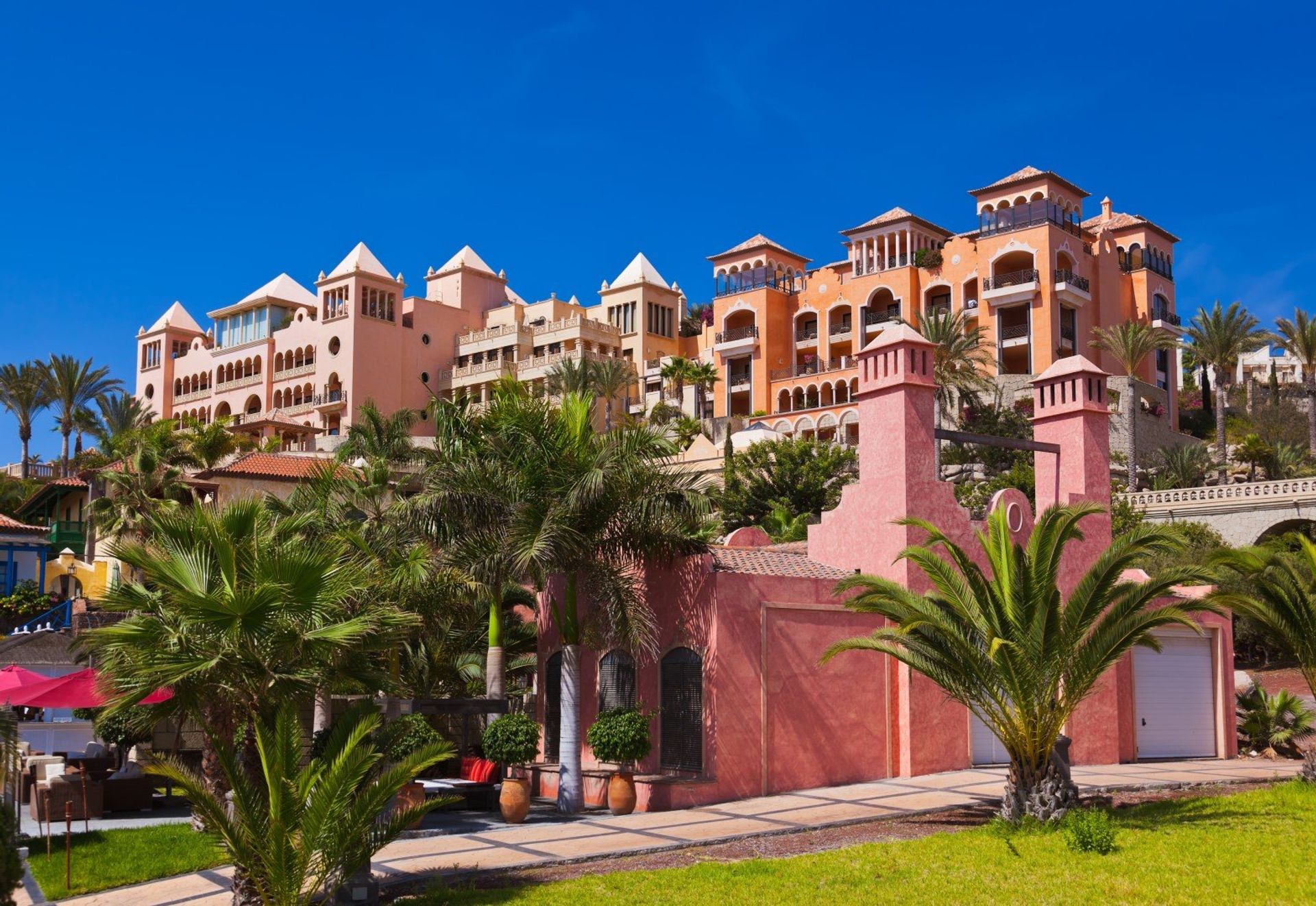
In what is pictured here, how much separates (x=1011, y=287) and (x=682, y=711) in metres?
46.6

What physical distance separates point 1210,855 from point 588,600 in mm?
9426

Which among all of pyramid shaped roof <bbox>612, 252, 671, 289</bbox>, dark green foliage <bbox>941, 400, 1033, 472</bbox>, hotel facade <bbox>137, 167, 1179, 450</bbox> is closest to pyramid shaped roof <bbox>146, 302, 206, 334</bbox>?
hotel facade <bbox>137, 167, 1179, 450</bbox>

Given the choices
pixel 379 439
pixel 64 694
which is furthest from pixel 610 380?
pixel 64 694

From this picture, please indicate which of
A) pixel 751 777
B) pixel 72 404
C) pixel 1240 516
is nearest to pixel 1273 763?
pixel 751 777

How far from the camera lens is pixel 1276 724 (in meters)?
24.5

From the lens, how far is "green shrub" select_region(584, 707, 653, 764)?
57.1 ft

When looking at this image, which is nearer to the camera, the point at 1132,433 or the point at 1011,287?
the point at 1132,433

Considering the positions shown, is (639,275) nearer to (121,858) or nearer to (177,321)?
(177,321)

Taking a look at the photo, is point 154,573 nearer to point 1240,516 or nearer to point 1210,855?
point 1210,855

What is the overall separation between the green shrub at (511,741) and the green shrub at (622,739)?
967 millimetres

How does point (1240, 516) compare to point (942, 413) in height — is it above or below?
below

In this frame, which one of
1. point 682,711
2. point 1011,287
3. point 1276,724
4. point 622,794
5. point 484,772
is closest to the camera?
point 622,794

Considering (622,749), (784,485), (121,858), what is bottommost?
(121,858)

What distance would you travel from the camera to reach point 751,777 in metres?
18.4
